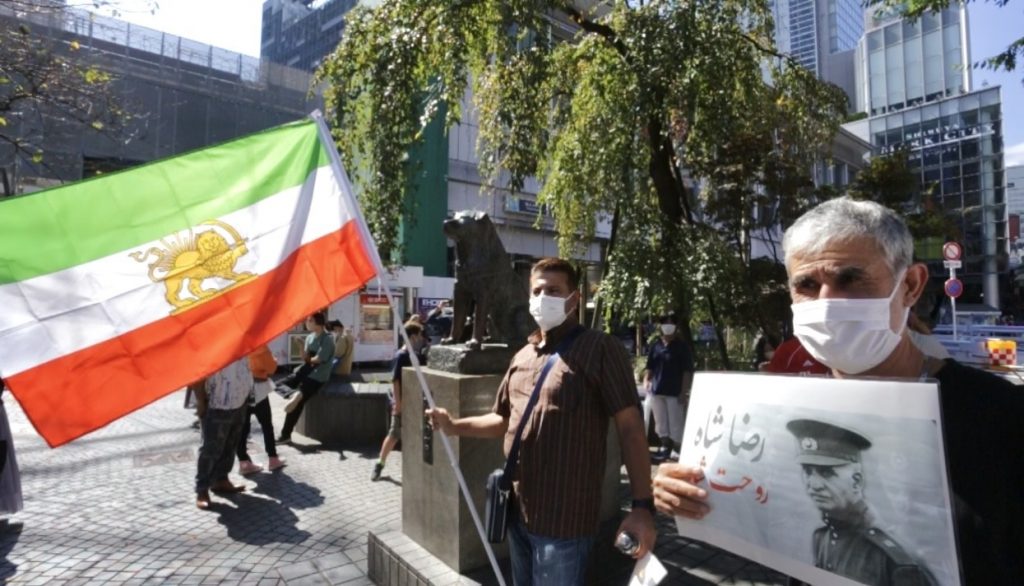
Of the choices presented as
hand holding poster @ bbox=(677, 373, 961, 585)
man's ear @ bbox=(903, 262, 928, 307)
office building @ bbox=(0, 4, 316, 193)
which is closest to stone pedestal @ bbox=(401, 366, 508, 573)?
hand holding poster @ bbox=(677, 373, 961, 585)

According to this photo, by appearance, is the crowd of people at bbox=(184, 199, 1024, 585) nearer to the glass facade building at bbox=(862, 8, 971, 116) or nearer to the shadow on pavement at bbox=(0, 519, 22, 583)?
the shadow on pavement at bbox=(0, 519, 22, 583)

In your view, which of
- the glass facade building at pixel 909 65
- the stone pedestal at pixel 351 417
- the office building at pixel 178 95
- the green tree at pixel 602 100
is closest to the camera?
the green tree at pixel 602 100

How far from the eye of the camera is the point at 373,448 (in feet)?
26.9

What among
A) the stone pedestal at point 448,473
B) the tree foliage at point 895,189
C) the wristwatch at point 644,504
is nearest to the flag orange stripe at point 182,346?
the stone pedestal at point 448,473

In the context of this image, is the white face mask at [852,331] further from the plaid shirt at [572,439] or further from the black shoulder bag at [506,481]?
the black shoulder bag at [506,481]

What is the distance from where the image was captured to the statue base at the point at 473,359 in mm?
3932

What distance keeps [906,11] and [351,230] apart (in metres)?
8.29

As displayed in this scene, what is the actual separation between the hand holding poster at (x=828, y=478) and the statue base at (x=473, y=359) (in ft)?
8.31

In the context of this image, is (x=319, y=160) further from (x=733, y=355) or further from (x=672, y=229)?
(x=733, y=355)

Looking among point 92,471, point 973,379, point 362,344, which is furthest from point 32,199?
point 362,344

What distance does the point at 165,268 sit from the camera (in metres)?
2.63

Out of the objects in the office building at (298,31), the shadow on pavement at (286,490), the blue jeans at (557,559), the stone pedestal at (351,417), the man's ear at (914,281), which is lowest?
the shadow on pavement at (286,490)

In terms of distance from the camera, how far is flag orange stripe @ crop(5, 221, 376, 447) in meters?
2.31

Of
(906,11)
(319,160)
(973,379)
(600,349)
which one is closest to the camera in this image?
(973,379)
